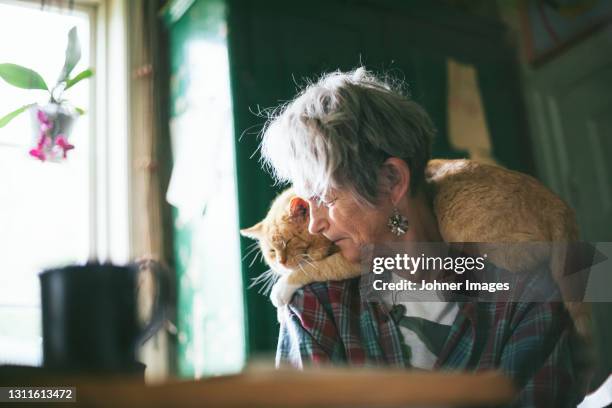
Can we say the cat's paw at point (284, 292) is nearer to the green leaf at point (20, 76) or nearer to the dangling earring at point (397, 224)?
the dangling earring at point (397, 224)

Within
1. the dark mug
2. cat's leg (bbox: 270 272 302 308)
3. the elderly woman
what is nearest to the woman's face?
the elderly woman

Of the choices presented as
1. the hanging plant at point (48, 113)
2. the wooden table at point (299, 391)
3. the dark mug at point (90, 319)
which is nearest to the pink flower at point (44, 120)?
the hanging plant at point (48, 113)

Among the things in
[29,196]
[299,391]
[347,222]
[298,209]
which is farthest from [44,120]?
[299,391]

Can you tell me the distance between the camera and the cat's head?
129cm

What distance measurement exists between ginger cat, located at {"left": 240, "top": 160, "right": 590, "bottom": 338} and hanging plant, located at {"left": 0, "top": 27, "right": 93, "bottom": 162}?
0.44 metres

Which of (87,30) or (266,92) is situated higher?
(87,30)

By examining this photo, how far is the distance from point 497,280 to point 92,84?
5.49 feet

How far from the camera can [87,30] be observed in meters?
2.33

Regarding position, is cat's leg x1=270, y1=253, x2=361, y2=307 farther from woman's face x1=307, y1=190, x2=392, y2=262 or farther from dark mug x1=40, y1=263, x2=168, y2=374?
dark mug x1=40, y1=263, x2=168, y2=374

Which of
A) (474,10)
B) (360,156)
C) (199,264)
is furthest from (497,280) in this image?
(474,10)

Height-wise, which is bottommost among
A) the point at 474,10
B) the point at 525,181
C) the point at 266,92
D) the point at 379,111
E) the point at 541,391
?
the point at 541,391

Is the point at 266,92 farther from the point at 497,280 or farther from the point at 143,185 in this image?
the point at 497,280

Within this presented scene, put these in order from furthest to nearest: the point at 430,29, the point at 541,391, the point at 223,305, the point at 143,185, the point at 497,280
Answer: the point at 430,29 → the point at 143,185 → the point at 223,305 → the point at 497,280 → the point at 541,391

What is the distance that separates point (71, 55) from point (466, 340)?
37.1 inches
